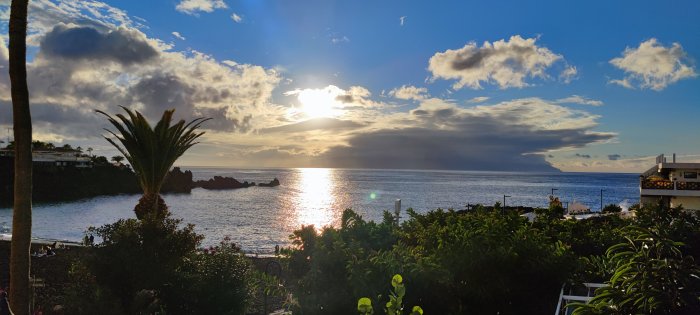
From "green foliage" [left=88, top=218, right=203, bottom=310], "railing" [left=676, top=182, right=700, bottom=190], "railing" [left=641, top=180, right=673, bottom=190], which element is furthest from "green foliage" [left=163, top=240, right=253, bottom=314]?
"railing" [left=676, top=182, right=700, bottom=190]

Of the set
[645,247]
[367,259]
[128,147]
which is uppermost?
[128,147]

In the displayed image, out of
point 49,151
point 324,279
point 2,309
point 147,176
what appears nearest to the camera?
point 2,309

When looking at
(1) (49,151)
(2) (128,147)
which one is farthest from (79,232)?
(1) (49,151)

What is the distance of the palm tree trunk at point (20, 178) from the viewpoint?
8.27 metres

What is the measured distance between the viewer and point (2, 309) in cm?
608

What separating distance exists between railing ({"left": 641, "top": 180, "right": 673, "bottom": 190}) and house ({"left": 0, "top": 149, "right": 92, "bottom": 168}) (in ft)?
534

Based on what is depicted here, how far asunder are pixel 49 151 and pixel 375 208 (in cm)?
12704

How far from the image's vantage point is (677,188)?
113 ft

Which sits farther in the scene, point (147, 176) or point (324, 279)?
point (147, 176)

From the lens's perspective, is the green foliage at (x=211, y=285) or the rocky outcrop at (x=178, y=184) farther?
the rocky outcrop at (x=178, y=184)

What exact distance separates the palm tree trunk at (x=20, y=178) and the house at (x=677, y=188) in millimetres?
37934

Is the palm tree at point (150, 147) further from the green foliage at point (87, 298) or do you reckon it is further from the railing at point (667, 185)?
the railing at point (667, 185)

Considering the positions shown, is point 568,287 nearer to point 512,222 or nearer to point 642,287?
point 512,222

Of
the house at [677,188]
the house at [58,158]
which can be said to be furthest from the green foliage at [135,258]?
the house at [58,158]
